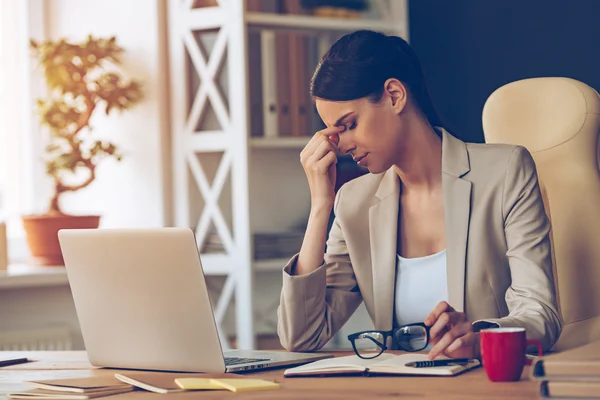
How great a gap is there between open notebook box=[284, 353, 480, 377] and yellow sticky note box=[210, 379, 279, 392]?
10cm

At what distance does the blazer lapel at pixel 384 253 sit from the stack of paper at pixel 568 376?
894 millimetres

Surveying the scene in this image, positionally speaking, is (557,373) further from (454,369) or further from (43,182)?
(43,182)

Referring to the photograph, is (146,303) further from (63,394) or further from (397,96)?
(397,96)

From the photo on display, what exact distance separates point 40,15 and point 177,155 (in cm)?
80

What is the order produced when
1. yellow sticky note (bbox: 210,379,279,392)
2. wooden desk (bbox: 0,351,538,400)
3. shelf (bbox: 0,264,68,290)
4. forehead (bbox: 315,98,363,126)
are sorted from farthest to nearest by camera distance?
shelf (bbox: 0,264,68,290) → forehead (bbox: 315,98,363,126) → yellow sticky note (bbox: 210,379,279,392) → wooden desk (bbox: 0,351,538,400)

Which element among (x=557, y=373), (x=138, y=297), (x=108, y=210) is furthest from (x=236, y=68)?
(x=557, y=373)

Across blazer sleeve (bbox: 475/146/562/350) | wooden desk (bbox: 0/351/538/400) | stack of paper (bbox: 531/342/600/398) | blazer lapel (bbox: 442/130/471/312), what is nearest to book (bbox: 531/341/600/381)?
stack of paper (bbox: 531/342/600/398)

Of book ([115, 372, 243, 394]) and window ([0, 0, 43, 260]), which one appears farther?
window ([0, 0, 43, 260])

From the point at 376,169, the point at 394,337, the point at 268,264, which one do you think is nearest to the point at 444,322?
the point at 394,337

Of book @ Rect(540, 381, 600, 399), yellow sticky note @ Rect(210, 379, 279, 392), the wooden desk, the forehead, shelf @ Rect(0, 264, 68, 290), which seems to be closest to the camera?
book @ Rect(540, 381, 600, 399)

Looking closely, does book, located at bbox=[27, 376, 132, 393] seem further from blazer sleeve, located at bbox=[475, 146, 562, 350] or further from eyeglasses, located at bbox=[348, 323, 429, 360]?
blazer sleeve, located at bbox=[475, 146, 562, 350]

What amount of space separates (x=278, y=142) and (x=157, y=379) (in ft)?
6.19

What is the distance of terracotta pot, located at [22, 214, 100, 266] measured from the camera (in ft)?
10.7

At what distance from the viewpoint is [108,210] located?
3521 mm
